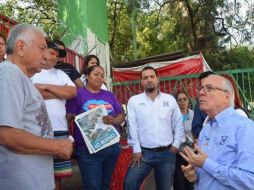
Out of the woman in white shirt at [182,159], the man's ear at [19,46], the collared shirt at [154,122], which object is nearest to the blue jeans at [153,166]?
the collared shirt at [154,122]

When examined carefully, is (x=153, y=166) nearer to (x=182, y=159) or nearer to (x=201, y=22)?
(x=182, y=159)

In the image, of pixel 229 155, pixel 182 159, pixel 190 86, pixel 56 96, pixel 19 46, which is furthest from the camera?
pixel 190 86

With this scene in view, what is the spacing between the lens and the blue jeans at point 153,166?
466 centimetres

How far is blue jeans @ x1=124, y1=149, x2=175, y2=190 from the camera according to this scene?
4664 mm

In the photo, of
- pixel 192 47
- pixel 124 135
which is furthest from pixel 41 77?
pixel 192 47

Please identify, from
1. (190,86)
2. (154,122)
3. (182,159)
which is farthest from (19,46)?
(190,86)

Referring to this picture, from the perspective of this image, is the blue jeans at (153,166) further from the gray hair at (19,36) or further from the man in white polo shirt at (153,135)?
the gray hair at (19,36)

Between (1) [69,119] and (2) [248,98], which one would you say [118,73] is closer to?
(2) [248,98]

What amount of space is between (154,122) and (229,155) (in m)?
2.16

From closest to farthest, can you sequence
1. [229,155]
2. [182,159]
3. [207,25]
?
[229,155], [182,159], [207,25]

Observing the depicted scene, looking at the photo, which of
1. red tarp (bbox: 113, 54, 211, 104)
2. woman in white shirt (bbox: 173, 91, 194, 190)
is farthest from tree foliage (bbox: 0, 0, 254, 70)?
woman in white shirt (bbox: 173, 91, 194, 190)

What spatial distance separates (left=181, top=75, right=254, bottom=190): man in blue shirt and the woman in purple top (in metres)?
1.55

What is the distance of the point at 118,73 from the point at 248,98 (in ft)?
17.2

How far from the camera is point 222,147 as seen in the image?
2.63 meters
